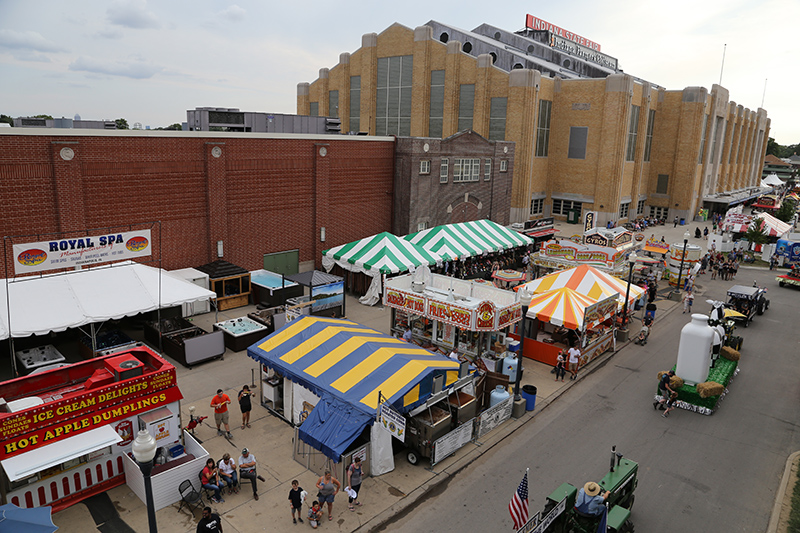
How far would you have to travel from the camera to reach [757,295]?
27875mm

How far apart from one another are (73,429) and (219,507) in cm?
358

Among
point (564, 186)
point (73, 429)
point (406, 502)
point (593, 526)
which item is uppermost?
point (564, 186)

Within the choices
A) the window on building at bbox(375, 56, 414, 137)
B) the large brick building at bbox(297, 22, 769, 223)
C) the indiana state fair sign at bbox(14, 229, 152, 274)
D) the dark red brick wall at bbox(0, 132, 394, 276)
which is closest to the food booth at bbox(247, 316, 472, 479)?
the indiana state fair sign at bbox(14, 229, 152, 274)

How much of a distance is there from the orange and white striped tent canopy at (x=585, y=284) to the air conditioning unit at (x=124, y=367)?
15.4m

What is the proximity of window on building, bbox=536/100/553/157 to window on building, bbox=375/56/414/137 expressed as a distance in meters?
13.3

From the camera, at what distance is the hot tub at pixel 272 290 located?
24812 millimetres

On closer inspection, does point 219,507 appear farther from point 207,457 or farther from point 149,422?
point 149,422

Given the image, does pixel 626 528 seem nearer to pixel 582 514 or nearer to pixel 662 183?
pixel 582 514

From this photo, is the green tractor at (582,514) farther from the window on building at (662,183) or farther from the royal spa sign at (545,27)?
the royal spa sign at (545,27)

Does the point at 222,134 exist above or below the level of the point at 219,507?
above

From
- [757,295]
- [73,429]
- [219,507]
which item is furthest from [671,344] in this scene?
[73,429]

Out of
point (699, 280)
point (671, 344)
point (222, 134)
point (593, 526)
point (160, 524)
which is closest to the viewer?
point (593, 526)

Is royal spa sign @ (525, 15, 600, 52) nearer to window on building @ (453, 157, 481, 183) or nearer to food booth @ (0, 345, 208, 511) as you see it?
window on building @ (453, 157, 481, 183)

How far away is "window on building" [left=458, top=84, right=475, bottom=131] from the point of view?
5169 centimetres
